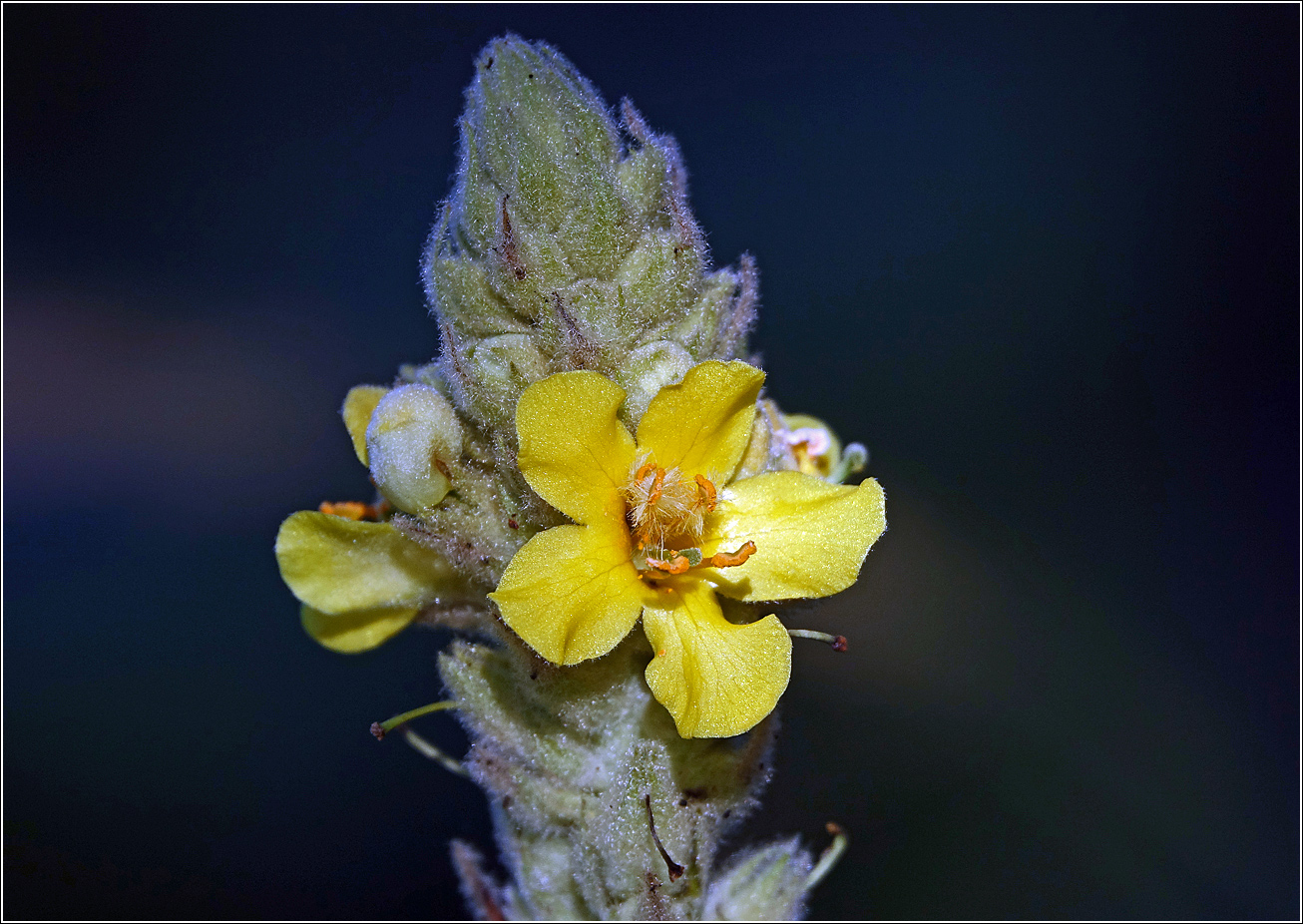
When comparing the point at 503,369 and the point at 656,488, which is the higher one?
the point at 503,369

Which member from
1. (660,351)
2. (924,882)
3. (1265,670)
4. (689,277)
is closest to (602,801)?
(660,351)

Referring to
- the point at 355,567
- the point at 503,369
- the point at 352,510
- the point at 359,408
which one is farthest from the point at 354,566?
the point at 503,369

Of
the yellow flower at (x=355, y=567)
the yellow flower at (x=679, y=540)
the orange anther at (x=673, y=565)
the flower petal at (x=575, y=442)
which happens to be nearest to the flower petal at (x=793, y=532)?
the yellow flower at (x=679, y=540)

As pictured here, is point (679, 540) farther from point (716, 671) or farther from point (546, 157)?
point (546, 157)

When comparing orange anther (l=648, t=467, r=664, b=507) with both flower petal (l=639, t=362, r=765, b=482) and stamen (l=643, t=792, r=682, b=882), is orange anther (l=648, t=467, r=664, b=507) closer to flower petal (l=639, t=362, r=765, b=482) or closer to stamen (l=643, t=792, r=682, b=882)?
flower petal (l=639, t=362, r=765, b=482)

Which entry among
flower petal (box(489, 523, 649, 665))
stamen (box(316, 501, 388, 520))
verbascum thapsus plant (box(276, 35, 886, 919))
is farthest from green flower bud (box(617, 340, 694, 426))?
stamen (box(316, 501, 388, 520))

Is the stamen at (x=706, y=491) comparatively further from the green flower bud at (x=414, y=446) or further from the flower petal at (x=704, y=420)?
the green flower bud at (x=414, y=446)

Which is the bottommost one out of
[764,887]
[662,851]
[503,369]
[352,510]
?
[764,887]
